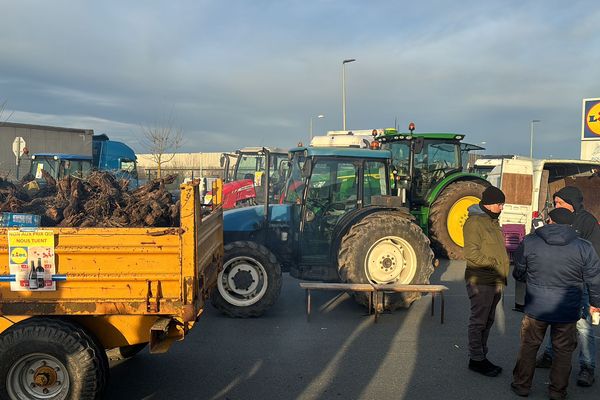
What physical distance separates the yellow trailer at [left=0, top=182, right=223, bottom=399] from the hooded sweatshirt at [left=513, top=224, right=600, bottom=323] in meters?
2.98

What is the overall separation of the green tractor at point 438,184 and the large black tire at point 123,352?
7.15m

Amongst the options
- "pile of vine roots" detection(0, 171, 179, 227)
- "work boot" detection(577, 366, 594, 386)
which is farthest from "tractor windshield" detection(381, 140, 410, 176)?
"pile of vine roots" detection(0, 171, 179, 227)

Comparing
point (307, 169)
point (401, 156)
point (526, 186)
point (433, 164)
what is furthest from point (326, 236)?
point (526, 186)

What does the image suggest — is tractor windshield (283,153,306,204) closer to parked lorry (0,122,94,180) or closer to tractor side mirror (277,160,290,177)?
tractor side mirror (277,160,290,177)

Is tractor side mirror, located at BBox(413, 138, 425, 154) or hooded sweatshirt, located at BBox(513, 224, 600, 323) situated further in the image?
tractor side mirror, located at BBox(413, 138, 425, 154)

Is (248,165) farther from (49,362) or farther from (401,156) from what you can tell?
(49,362)

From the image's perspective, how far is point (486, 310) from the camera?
4824mm

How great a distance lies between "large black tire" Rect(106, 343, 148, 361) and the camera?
4.37 metres

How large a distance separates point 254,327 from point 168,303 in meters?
2.71

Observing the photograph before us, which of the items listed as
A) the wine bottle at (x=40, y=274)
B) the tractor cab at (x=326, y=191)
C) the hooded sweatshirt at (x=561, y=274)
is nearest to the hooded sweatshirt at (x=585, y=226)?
the hooded sweatshirt at (x=561, y=274)

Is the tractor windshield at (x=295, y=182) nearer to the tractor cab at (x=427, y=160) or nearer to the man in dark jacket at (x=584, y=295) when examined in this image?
the man in dark jacket at (x=584, y=295)

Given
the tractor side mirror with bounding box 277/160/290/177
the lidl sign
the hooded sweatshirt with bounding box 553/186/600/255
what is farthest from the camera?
the lidl sign

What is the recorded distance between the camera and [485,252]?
4816 millimetres

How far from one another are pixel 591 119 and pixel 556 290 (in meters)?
11.3
